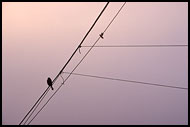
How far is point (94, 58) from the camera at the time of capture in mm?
2559

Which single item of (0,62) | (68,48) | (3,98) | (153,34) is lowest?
(3,98)

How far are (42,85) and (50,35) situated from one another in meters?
0.59

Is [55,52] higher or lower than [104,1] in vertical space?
lower

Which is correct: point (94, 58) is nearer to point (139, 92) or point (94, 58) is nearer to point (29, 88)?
point (139, 92)

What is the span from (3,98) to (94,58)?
122 centimetres

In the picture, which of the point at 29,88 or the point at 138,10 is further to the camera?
the point at 29,88

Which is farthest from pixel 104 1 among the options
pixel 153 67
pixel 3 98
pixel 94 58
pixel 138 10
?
pixel 3 98

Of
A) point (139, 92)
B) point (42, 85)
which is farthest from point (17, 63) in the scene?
point (139, 92)

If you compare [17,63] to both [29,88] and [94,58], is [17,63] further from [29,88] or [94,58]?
[94,58]

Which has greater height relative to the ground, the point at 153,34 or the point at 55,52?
the point at 153,34

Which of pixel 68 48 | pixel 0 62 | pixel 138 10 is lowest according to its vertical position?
pixel 0 62

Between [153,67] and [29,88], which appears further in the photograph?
[29,88]

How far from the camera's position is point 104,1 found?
2523 millimetres

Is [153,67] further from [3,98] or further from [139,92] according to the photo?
[3,98]
